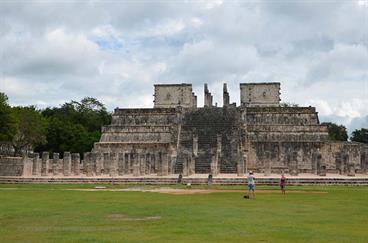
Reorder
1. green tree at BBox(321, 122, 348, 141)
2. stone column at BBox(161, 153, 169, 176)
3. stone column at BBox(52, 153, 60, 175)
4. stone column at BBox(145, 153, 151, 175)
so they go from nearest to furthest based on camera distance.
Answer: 1. stone column at BBox(161, 153, 169, 176)
2. stone column at BBox(145, 153, 151, 175)
3. stone column at BBox(52, 153, 60, 175)
4. green tree at BBox(321, 122, 348, 141)

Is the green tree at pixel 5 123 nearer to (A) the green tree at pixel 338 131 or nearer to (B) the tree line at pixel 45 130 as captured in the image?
(B) the tree line at pixel 45 130

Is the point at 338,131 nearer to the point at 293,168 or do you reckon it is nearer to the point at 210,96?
the point at 210,96

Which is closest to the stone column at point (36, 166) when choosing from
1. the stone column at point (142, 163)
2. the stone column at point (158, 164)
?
the stone column at point (142, 163)

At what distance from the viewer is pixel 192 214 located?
13.6m

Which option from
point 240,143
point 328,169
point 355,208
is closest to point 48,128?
point 240,143

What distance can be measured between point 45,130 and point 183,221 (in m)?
39.3

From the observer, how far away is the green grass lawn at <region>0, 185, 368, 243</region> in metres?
9.96

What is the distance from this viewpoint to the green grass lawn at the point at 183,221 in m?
9.96

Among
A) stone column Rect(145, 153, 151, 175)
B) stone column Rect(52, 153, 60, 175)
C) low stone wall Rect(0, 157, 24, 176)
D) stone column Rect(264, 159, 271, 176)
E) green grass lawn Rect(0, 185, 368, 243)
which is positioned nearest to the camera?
green grass lawn Rect(0, 185, 368, 243)

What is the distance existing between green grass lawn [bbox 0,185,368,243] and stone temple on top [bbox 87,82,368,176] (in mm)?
16411

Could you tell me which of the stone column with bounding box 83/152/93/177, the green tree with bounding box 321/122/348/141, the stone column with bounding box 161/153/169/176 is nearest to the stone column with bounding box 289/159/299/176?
the stone column with bounding box 161/153/169/176

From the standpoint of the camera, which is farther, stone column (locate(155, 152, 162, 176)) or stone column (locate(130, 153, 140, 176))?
stone column (locate(130, 153, 140, 176))

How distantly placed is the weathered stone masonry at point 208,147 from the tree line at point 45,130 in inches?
124

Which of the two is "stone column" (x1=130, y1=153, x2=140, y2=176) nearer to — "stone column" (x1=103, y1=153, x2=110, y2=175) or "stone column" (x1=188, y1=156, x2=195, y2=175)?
"stone column" (x1=103, y1=153, x2=110, y2=175)
